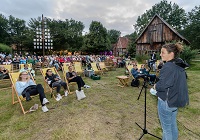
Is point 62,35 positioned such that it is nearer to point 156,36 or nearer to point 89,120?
point 156,36

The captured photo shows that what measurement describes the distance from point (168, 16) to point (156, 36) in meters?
23.3

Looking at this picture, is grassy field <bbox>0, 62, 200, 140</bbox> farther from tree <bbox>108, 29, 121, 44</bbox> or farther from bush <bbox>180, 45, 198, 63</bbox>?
tree <bbox>108, 29, 121, 44</bbox>

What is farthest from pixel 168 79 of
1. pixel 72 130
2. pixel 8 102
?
pixel 8 102

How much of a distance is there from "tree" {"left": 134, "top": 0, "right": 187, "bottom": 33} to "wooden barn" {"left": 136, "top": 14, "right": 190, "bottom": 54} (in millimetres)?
16640

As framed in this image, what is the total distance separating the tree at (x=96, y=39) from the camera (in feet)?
114

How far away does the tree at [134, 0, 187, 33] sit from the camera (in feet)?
127

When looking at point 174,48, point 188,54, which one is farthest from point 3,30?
point 174,48

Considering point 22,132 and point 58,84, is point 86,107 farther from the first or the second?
point 22,132

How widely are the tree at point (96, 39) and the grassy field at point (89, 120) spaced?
30.2 meters

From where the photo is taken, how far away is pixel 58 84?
17.9ft

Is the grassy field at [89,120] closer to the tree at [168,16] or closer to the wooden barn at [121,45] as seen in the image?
the tree at [168,16]

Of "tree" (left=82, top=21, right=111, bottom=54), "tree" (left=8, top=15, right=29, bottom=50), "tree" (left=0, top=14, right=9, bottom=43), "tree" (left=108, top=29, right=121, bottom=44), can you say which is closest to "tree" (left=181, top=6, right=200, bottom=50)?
"tree" (left=82, top=21, right=111, bottom=54)

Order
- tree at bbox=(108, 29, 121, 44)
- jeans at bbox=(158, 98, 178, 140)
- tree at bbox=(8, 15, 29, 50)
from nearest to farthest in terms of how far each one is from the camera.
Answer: jeans at bbox=(158, 98, 178, 140) < tree at bbox=(8, 15, 29, 50) < tree at bbox=(108, 29, 121, 44)

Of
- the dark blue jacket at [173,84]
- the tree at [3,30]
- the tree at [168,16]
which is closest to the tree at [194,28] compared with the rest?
the tree at [168,16]
